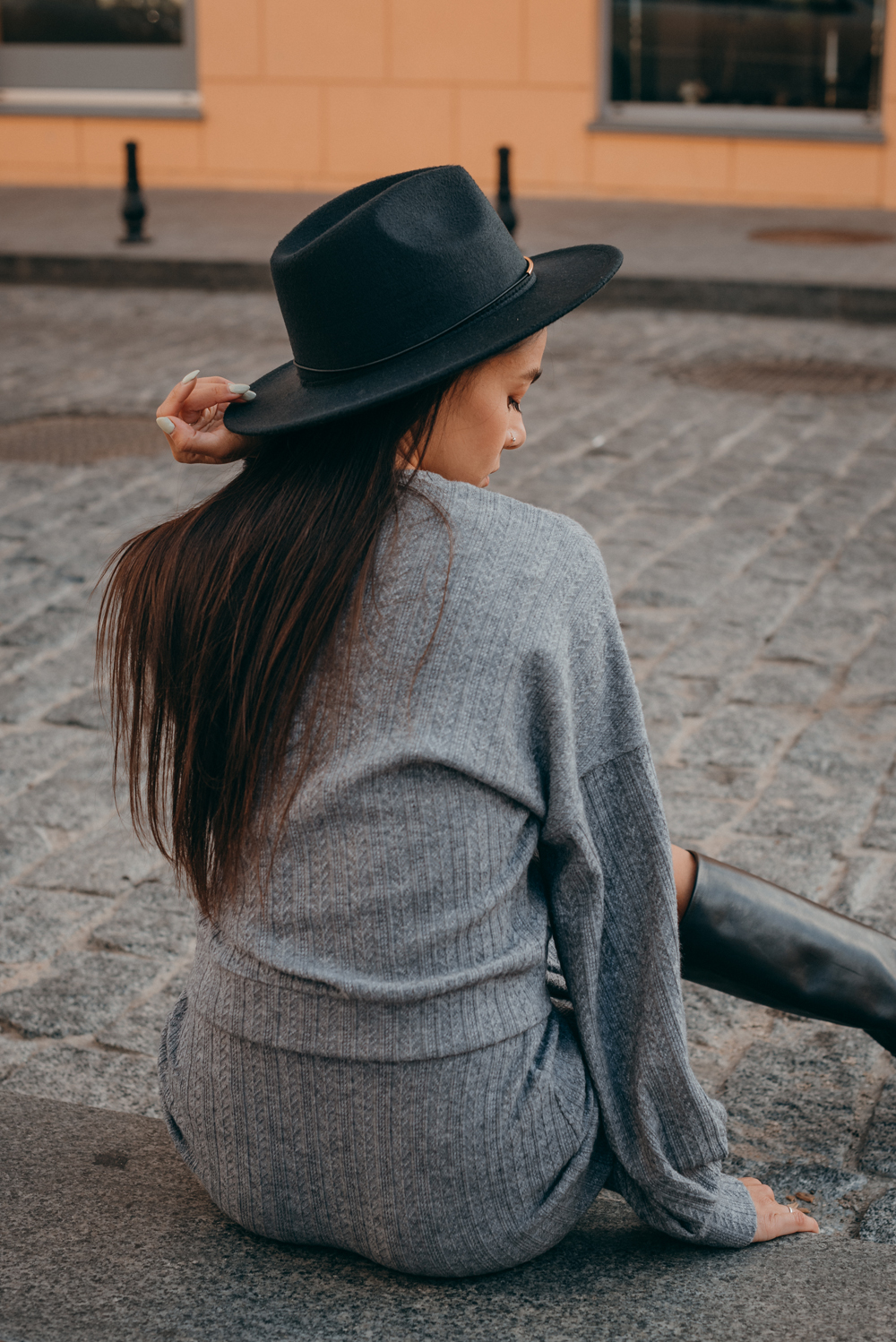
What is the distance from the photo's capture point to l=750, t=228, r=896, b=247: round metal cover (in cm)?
1208

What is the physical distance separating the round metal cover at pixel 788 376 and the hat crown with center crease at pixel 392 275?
6425 millimetres

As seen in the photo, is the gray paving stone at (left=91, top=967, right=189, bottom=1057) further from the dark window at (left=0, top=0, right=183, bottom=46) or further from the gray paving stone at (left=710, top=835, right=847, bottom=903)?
the dark window at (left=0, top=0, right=183, bottom=46)

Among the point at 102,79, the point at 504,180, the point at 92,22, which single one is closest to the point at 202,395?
the point at 504,180

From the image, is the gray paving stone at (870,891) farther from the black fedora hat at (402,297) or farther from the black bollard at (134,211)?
the black bollard at (134,211)

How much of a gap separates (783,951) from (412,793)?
80cm

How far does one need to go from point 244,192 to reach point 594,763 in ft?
45.7

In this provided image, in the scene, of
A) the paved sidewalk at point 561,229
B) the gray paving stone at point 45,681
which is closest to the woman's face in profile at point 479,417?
the gray paving stone at point 45,681

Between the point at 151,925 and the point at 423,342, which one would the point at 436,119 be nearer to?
the point at 151,925

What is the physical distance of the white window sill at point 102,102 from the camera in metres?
15.2

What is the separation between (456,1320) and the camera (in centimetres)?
200

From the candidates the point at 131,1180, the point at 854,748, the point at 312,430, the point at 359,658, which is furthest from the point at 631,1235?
the point at 854,748

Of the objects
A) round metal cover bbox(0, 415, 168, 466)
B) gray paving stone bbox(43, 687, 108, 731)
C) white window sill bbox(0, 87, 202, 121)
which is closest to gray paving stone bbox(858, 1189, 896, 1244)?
gray paving stone bbox(43, 687, 108, 731)

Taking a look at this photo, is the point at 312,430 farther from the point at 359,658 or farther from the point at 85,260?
the point at 85,260

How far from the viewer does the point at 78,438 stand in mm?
7418
